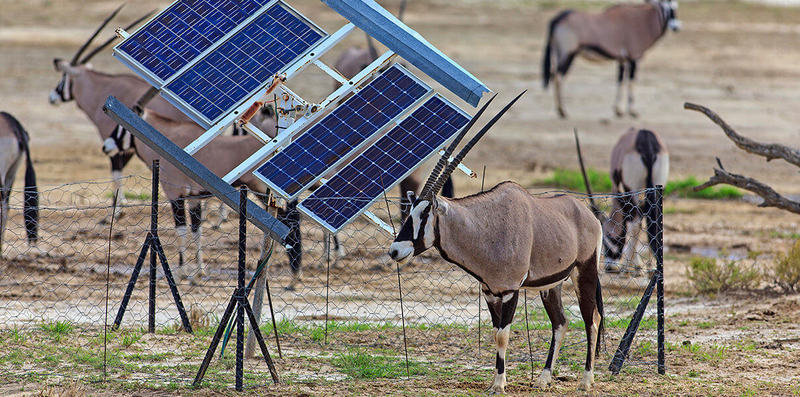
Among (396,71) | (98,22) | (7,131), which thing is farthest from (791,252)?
(98,22)

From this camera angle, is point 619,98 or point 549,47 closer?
point 619,98

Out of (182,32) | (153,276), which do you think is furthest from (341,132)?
(153,276)

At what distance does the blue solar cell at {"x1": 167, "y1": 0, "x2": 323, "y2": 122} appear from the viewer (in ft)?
24.8

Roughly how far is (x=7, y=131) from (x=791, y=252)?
8.23 m

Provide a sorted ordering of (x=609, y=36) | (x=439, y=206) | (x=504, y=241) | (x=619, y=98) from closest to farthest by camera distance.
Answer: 1. (x=439, y=206)
2. (x=504, y=241)
3. (x=619, y=98)
4. (x=609, y=36)

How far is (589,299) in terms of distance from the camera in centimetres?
752

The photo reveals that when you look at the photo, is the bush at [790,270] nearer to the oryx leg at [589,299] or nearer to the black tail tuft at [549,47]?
the oryx leg at [589,299]

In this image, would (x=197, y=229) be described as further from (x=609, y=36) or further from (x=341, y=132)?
(x=609, y=36)

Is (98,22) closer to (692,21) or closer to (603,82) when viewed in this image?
(603,82)

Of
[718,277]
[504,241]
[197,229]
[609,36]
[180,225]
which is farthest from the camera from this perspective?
[609,36]

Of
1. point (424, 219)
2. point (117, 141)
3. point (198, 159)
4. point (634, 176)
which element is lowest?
point (424, 219)

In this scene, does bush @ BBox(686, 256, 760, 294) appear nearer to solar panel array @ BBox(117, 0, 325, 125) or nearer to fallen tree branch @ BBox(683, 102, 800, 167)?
fallen tree branch @ BBox(683, 102, 800, 167)

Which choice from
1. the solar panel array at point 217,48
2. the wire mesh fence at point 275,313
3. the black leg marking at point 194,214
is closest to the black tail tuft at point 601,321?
the wire mesh fence at point 275,313

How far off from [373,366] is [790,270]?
501 centimetres
